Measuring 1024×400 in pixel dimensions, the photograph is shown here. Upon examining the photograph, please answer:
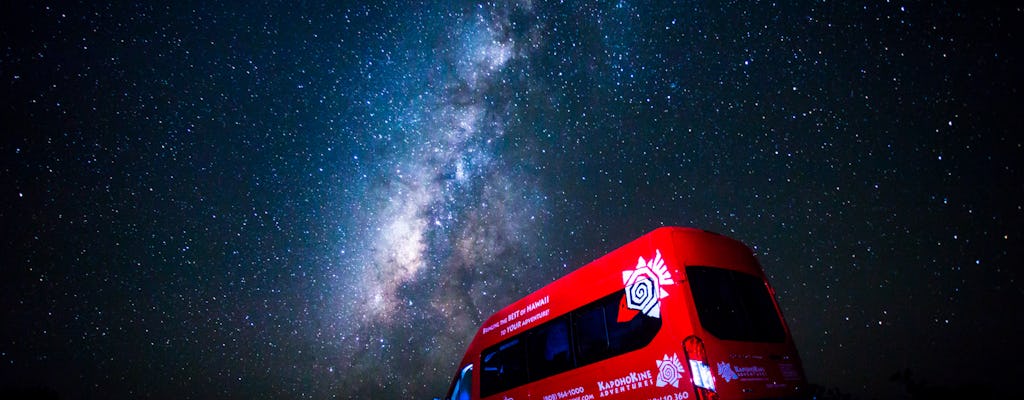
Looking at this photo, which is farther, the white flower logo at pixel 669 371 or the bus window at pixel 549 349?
the bus window at pixel 549 349

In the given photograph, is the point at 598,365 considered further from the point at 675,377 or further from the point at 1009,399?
the point at 1009,399

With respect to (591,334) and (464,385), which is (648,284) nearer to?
(591,334)

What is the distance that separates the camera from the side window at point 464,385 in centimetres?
820

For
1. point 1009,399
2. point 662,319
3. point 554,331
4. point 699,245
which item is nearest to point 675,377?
point 662,319

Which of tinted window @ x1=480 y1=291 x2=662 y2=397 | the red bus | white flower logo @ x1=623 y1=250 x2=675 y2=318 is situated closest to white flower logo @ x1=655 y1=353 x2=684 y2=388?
the red bus

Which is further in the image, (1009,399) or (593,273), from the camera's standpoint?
(1009,399)

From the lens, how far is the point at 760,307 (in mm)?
5328

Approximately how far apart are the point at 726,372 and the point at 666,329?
0.69 m

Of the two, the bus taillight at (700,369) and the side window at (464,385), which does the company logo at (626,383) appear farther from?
the side window at (464,385)

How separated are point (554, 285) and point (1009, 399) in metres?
22.3

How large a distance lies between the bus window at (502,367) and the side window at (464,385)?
1.50ft

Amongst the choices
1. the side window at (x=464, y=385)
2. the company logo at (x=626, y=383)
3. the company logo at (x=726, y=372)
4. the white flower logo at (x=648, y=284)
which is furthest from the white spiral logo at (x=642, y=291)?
the side window at (x=464, y=385)

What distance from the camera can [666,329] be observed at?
472 centimetres

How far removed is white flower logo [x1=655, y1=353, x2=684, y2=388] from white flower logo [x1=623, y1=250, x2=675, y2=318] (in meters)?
0.48
